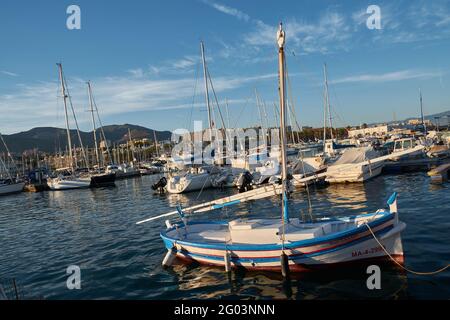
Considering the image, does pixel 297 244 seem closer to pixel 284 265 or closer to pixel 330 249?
pixel 284 265

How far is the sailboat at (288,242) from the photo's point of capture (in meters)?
13.2

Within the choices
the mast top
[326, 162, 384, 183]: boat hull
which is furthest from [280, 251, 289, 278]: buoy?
[326, 162, 384, 183]: boat hull

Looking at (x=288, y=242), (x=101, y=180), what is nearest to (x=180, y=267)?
(x=288, y=242)

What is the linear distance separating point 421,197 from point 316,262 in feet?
55.4

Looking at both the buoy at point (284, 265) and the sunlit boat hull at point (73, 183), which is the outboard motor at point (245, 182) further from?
the sunlit boat hull at point (73, 183)

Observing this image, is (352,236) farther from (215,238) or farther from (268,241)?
(215,238)

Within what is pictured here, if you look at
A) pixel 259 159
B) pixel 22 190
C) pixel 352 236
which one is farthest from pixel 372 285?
pixel 22 190

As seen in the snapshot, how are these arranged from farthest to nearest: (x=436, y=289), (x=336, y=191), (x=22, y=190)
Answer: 1. (x=22, y=190)
2. (x=336, y=191)
3. (x=436, y=289)

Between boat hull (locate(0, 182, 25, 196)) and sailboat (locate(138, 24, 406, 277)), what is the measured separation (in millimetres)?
65603

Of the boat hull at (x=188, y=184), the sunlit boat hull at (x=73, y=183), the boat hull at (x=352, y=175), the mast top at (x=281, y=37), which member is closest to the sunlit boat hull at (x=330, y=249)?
the mast top at (x=281, y=37)

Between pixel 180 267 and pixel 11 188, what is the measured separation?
67556mm

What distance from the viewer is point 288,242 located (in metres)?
13.5

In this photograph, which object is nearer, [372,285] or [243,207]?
[372,285]

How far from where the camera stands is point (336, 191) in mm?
33594
